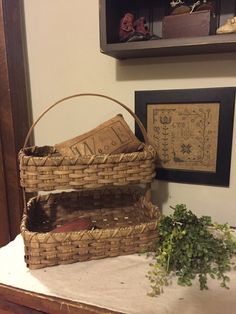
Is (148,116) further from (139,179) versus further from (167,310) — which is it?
(167,310)

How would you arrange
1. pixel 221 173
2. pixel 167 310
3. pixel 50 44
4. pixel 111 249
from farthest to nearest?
pixel 50 44 < pixel 221 173 < pixel 111 249 < pixel 167 310

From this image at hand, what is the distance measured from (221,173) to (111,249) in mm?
452

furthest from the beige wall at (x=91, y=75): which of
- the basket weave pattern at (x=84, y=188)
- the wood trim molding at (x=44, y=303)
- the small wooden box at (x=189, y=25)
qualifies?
the wood trim molding at (x=44, y=303)

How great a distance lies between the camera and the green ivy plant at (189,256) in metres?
0.65

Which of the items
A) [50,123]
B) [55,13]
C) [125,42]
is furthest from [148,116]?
[55,13]

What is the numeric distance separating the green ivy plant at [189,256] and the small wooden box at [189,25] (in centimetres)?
51

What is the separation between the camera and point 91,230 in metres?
0.71

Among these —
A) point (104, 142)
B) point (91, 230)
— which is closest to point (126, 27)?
point (104, 142)

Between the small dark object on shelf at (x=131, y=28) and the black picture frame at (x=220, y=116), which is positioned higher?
the small dark object on shelf at (x=131, y=28)

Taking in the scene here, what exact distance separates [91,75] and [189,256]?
70 cm

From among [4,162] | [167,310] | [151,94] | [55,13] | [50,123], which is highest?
[55,13]

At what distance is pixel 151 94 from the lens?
0.97 metres

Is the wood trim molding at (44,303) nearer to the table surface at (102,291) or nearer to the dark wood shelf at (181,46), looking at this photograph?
the table surface at (102,291)

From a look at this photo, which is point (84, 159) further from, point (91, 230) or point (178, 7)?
point (178, 7)
